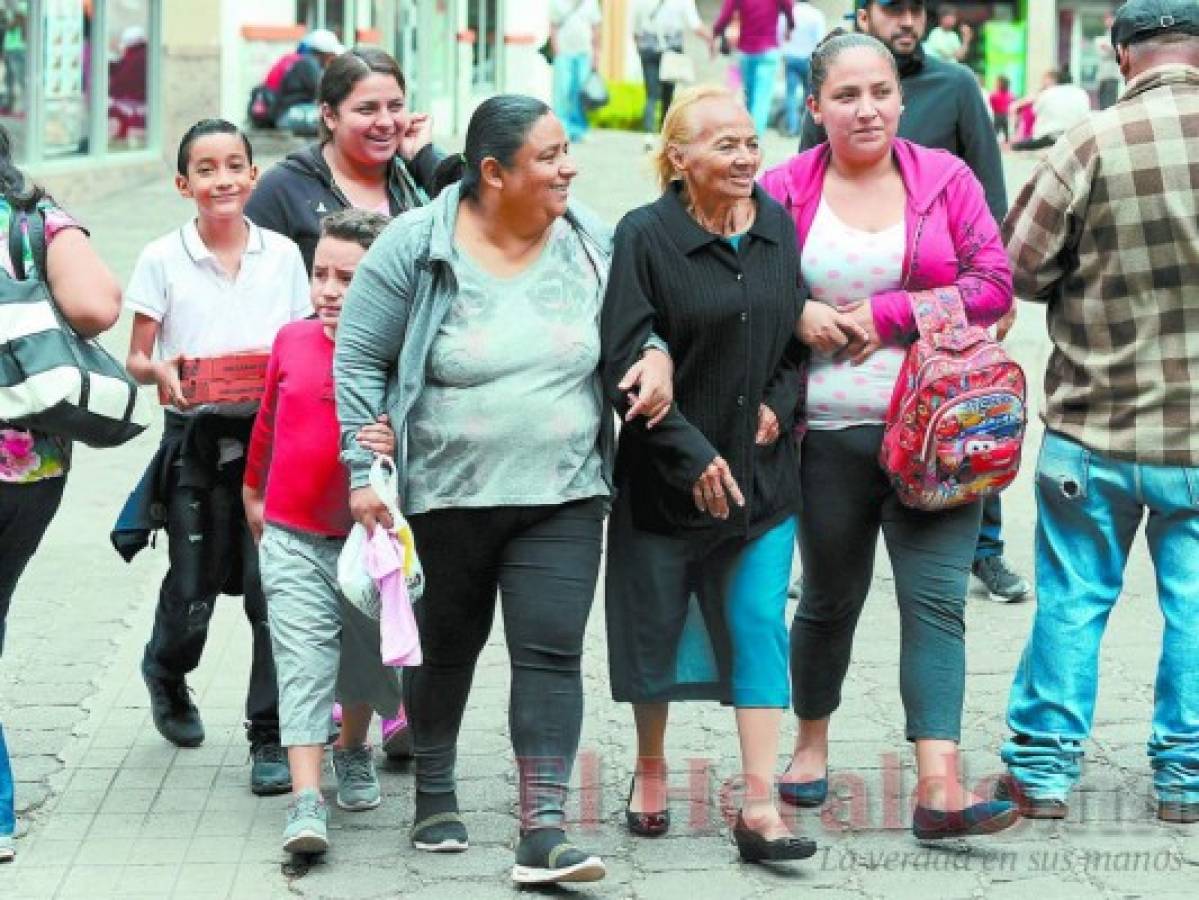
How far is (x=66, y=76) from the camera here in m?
19.2

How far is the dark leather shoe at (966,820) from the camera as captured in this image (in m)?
5.50

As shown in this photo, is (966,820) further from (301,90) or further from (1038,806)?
(301,90)

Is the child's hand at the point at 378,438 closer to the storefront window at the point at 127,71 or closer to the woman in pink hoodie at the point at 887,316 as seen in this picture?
the woman in pink hoodie at the point at 887,316

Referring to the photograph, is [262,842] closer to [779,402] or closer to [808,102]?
[779,402]

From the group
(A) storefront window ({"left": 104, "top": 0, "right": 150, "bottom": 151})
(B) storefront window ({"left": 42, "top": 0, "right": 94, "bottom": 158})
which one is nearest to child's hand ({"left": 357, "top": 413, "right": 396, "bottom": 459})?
(B) storefront window ({"left": 42, "top": 0, "right": 94, "bottom": 158})

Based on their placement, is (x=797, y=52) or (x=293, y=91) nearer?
(x=293, y=91)

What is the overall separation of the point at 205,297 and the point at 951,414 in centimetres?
192

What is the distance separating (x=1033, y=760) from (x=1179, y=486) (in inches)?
29.9

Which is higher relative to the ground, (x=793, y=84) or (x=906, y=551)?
(x=793, y=84)

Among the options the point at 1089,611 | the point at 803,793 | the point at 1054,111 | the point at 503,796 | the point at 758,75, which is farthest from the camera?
the point at 1054,111

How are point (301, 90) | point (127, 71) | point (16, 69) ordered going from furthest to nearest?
point (301, 90), point (127, 71), point (16, 69)

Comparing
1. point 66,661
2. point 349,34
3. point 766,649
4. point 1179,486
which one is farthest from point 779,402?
point 349,34

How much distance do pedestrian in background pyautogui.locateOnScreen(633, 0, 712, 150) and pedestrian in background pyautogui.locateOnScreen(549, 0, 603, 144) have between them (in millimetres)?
726

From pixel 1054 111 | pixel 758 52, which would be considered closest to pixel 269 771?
pixel 758 52
